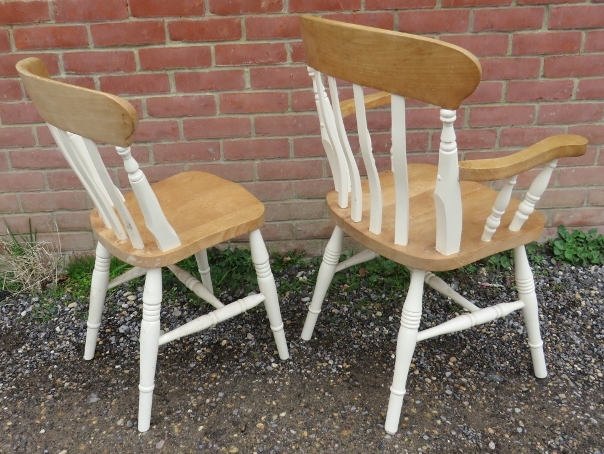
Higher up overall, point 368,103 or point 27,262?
Result: point 368,103

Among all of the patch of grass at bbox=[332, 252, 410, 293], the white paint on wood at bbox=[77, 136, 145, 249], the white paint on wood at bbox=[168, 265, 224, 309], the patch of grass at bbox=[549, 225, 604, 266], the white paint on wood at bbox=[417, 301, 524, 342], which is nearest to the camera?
the white paint on wood at bbox=[77, 136, 145, 249]

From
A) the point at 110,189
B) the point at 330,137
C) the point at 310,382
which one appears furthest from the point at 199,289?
the point at 330,137

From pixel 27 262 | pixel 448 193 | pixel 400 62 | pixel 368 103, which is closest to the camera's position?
pixel 400 62

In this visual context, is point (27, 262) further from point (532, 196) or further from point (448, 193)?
point (532, 196)

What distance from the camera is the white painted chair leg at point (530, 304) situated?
1627 mm

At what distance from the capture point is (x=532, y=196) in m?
1.41

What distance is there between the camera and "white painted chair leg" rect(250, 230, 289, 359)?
1.63 meters

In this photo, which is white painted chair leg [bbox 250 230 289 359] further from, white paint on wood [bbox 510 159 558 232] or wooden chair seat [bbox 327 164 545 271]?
white paint on wood [bbox 510 159 558 232]

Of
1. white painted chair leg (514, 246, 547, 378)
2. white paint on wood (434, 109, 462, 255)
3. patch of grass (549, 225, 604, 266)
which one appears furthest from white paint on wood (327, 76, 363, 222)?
patch of grass (549, 225, 604, 266)

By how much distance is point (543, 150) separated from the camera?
131cm

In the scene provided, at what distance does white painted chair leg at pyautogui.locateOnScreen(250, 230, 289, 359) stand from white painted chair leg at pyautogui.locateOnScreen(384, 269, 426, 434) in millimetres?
411

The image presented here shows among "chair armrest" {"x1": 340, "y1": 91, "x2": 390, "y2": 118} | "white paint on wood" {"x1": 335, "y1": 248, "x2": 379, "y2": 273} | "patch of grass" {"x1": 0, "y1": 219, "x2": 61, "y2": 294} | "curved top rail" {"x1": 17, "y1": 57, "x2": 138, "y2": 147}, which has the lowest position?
"patch of grass" {"x1": 0, "y1": 219, "x2": 61, "y2": 294}

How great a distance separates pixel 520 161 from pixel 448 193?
182 millimetres

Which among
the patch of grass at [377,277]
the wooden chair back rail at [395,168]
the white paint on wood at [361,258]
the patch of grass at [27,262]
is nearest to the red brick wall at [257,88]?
the patch of grass at [27,262]
